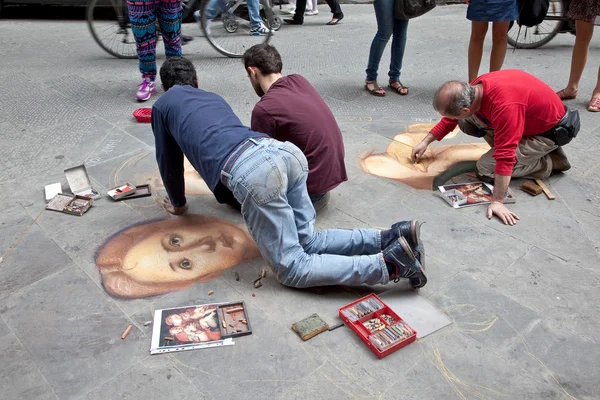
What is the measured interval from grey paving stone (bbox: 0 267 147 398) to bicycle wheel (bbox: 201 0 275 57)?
4.02m

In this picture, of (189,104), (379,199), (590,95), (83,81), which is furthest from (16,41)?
(590,95)

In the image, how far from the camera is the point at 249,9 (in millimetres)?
6516

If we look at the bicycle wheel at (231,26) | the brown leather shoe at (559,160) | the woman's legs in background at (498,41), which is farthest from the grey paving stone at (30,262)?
the woman's legs in background at (498,41)

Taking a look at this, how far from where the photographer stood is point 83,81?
5.59 metres

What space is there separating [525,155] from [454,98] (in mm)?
787

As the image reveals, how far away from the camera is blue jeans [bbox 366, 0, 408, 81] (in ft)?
15.9

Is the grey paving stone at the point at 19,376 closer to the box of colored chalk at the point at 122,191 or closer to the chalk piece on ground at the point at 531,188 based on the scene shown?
the box of colored chalk at the point at 122,191

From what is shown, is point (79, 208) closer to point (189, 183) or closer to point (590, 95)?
point (189, 183)

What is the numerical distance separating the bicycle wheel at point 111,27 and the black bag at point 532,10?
407 cm

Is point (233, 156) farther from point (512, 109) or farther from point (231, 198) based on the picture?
point (512, 109)

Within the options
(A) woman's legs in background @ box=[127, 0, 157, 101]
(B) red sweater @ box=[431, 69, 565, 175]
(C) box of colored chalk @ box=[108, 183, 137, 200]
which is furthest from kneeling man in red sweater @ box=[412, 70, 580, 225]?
(A) woman's legs in background @ box=[127, 0, 157, 101]

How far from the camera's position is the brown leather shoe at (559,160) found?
12.6ft

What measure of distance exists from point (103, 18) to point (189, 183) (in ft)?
11.8

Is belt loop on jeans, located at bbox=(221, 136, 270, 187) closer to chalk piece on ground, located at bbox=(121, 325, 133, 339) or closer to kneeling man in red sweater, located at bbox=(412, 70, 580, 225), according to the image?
chalk piece on ground, located at bbox=(121, 325, 133, 339)
